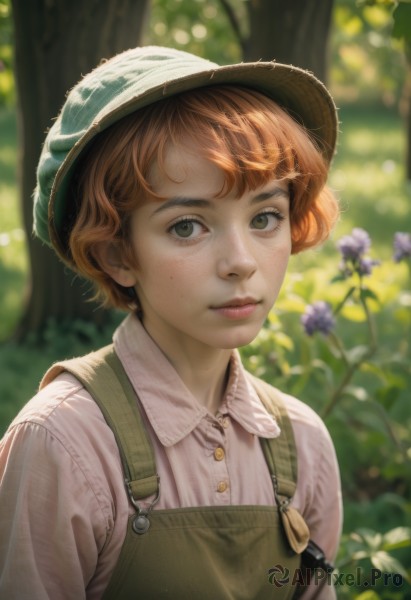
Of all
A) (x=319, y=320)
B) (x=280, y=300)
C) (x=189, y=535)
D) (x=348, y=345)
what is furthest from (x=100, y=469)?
(x=348, y=345)

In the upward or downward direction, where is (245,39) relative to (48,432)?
upward

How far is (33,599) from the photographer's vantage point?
5.99 ft

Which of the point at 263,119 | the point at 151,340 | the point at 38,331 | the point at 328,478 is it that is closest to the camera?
the point at 263,119

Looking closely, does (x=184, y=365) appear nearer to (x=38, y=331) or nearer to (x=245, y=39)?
(x=38, y=331)

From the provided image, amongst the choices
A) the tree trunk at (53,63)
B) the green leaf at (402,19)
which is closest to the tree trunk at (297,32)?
the tree trunk at (53,63)

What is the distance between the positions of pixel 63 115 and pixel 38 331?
9.79 feet

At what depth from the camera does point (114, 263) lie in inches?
82.4

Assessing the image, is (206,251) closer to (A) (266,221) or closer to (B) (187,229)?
(B) (187,229)

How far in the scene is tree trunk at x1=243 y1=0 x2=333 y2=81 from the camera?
4930 millimetres

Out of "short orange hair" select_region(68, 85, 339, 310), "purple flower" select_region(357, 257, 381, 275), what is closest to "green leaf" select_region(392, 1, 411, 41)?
"short orange hair" select_region(68, 85, 339, 310)

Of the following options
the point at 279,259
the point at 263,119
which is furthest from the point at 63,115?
the point at 279,259

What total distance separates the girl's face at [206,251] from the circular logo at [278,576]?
58cm

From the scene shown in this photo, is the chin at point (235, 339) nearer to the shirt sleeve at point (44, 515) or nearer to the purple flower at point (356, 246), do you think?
the shirt sleeve at point (44, 515)

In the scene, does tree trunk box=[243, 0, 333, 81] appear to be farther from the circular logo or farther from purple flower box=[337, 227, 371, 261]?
the circular logo
